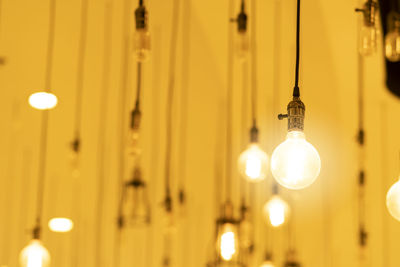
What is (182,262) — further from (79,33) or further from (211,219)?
(79,33)

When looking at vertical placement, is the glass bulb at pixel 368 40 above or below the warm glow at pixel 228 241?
above

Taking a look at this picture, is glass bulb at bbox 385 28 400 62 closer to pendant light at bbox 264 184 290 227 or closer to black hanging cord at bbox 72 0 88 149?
pendant light at bbox 264 184 290 227

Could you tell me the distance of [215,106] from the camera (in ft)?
33.3

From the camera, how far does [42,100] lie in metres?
9.30

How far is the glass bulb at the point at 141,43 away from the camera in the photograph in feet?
11.4

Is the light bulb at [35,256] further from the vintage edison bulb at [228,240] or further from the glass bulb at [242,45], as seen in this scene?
the glass bulb at [242,45]

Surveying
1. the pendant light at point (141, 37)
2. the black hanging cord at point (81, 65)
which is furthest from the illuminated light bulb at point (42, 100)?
the pendant light at point (141, 37)

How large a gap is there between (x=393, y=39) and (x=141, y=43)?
1.11 meters

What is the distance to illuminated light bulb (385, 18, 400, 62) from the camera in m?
3.15

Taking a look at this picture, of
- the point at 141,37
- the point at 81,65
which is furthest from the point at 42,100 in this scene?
the point at 141,37

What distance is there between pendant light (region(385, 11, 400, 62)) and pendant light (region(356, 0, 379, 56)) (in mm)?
66

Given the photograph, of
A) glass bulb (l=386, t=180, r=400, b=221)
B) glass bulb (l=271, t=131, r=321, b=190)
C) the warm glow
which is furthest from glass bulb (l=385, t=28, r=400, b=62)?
the warm glow

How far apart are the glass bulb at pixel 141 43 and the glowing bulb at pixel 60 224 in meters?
7.55

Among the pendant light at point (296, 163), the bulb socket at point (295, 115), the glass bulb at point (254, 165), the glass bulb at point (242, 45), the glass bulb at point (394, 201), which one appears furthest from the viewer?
the glass bulb at point (254, 165)
